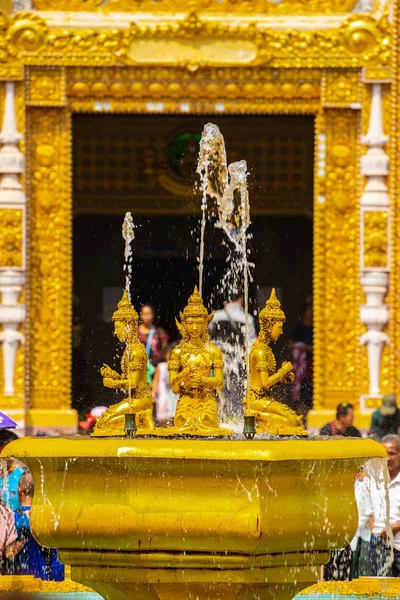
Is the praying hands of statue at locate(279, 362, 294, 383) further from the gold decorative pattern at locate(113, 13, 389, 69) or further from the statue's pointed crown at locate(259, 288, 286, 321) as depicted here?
the gold decorative pattern at locate(113, 13, 389, 69)

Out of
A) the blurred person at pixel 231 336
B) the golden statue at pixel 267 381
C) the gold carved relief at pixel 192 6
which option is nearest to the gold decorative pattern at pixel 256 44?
the gold carved relief at pixel 192 6

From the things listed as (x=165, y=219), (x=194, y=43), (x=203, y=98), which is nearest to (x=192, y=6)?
(x=194, y=43)

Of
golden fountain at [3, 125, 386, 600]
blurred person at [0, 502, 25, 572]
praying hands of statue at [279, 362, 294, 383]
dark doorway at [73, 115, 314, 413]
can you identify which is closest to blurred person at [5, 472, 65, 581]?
blurred person at [0, 502, 25, 572]

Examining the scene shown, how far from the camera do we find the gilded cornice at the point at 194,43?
17.2 meters

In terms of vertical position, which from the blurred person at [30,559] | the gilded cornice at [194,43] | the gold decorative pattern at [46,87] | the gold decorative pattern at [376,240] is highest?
the gilded cornice at [194,43]

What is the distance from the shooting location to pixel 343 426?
46.1 ft

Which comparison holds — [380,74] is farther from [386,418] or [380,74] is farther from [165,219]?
[165,219]

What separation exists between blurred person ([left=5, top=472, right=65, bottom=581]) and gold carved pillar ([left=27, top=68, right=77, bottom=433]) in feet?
19.8

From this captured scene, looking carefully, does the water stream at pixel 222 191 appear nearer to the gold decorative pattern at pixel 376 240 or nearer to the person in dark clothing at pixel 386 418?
the gold decorative pattern at pixel 376 240

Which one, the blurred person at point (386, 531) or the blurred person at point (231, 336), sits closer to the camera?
the blurred person at point (386, 531)

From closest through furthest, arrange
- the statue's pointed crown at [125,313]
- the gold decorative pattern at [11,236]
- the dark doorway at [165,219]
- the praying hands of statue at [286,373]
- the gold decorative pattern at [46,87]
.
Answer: the praying hands of statue at [286,373]
the statue's pointed crown at [125,313]
the gold decorative pattern at [11,236]
the gold decorative pattern at [46,87]
the dark doorway at [165,219]

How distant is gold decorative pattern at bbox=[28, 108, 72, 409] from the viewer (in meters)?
17.3

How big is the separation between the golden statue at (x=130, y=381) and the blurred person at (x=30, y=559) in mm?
1016

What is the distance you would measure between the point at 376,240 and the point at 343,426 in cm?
353
